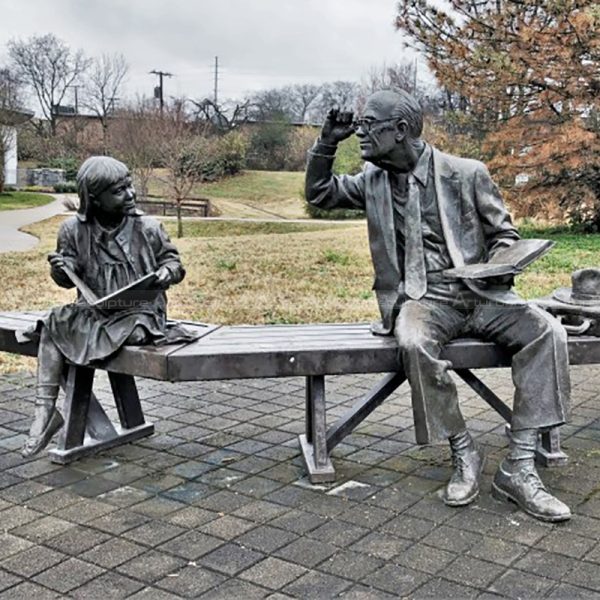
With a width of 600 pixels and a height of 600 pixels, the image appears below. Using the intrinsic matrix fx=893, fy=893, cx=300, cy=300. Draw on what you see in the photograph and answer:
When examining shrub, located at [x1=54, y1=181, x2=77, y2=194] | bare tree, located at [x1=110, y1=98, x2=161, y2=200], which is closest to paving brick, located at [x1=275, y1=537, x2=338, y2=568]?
bare tree, located at [x1=110, y1=98, x2=161, y2=200]

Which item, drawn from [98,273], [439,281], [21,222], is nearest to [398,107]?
[439,281]

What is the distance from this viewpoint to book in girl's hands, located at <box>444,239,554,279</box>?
3.78 meters

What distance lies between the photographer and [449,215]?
4.09 m

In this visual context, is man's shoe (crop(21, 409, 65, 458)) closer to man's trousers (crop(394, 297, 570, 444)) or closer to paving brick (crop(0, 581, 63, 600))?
paving brick (crop(0, 581, 63, 600))

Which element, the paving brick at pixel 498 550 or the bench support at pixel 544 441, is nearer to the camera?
the paving brick at pixel 498 550

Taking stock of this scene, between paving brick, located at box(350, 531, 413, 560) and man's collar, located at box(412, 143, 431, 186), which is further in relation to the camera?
man's collar, located at box(412, 143, 431, 186)

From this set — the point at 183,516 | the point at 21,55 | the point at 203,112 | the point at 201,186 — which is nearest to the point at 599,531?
the point at 183,516

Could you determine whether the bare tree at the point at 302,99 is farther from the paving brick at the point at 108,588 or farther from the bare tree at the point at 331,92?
the paving brick at the point at 108,588

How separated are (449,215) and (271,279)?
696 cm

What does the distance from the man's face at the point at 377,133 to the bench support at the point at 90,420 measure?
1705mm

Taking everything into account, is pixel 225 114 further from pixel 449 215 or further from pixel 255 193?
pixel 449 215

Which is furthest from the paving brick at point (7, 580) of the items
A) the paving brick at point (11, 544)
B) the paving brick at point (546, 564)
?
the paving brick at point (546, 564)

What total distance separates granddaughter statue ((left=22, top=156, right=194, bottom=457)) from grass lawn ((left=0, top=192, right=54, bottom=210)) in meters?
27.0

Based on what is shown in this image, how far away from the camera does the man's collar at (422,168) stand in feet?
13.5
